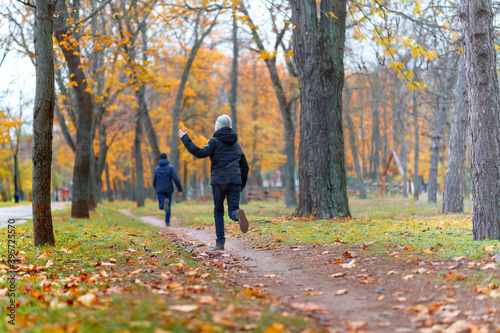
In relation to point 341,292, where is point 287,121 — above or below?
above

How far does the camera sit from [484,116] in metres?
6.99

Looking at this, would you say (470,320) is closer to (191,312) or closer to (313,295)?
(313,295)

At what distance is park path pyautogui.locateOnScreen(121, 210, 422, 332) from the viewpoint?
3.88 m

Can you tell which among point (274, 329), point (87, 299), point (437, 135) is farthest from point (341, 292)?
point (437, 135)

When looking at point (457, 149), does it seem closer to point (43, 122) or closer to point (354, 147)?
point (43, 122)

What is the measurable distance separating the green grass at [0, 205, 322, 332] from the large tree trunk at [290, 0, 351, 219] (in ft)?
15.7

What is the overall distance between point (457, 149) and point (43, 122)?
12.5 metres

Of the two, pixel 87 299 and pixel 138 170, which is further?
pixel 138 170

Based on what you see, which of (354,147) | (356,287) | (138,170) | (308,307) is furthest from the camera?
(354,147)

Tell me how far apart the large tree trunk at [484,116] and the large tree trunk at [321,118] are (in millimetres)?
4439

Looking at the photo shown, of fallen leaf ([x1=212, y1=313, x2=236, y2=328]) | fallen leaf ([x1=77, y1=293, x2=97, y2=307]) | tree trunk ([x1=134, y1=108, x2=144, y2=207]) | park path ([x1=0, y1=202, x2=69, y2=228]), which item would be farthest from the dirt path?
tree trunk ([x1=134, y1=108, x2=144, y2=207])

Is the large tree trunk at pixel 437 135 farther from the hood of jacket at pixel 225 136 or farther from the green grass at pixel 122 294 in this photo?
the green grass at pixel 122 294

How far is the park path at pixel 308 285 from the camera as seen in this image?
3879 millimetres

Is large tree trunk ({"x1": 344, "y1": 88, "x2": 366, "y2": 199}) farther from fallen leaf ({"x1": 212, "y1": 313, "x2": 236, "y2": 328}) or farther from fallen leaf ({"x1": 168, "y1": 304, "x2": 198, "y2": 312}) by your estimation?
fallen leaf ({"x1": 212, "y1": 313, "x2": 236, "y2": 328})
